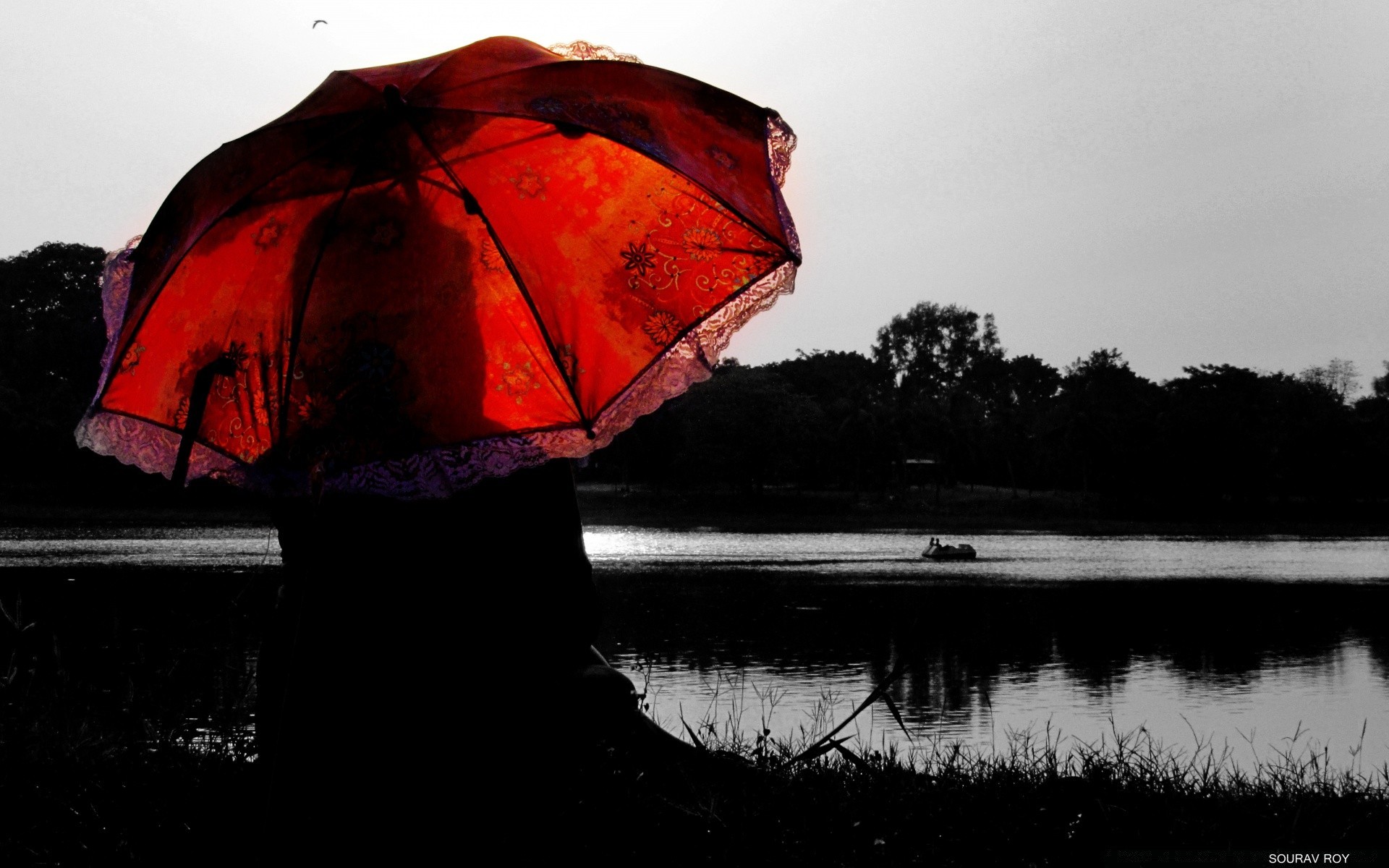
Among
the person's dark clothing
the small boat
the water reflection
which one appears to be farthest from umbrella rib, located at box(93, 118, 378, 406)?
the small boat

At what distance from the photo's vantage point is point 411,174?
9.59 ft

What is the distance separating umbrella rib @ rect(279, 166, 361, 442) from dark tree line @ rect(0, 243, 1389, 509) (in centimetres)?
4565

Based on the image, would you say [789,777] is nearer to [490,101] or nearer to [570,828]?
[570,828]

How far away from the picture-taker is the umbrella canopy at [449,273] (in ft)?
9.46

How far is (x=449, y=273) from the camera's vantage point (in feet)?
9.67

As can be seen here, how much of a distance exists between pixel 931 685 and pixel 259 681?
10229 mm

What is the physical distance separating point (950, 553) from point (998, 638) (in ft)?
52.5

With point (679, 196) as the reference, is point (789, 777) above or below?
below

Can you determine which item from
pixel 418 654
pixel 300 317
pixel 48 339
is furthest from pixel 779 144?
pixel 48 339

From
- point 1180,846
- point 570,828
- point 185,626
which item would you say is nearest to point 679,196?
point 570,828

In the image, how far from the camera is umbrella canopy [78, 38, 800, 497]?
288 centimetres

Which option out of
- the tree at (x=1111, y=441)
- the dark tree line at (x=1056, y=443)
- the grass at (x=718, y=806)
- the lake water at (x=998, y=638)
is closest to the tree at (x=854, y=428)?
the dark tree line at (x=1056, y=443)

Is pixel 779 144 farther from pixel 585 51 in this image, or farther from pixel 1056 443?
pixel 1056 443

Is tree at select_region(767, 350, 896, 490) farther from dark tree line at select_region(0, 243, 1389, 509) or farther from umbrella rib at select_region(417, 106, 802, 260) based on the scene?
umbrella rib at select_region(417, 106, 802, 260)
